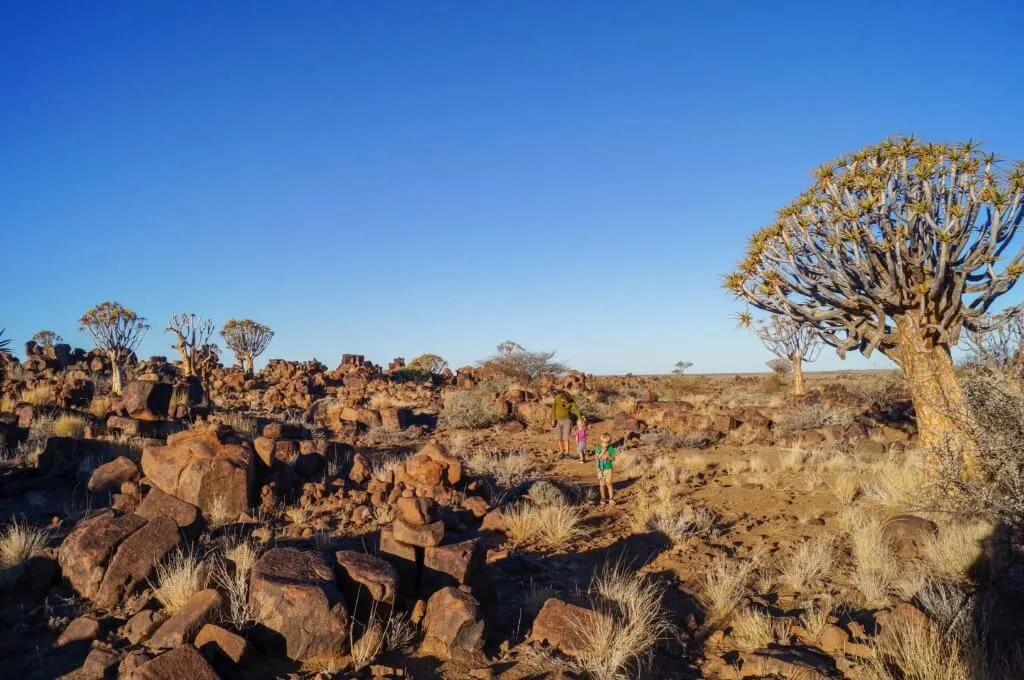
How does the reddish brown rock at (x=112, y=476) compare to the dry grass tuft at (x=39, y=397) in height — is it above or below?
below

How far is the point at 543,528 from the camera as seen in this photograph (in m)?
8.03

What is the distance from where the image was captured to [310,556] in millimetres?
5102

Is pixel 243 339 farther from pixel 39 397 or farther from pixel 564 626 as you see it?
pixel 564 626

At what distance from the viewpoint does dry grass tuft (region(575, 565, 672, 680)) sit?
4363 millimetres

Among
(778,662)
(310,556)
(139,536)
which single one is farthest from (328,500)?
(778,662)

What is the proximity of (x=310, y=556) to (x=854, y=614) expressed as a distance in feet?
15.1

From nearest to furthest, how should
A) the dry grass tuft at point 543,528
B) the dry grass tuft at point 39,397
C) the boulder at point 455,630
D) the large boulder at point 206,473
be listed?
the boulder at point 455,630 → the dry grass tuft at point 543,528 → the large boulder at point 206,473 → the dry grass tuft at point 39,397

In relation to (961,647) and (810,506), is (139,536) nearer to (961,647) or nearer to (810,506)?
(961,647)

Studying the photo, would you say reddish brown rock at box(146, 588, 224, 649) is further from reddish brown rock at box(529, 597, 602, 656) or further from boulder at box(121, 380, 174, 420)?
boulder at box(121, 380, 174, 420)

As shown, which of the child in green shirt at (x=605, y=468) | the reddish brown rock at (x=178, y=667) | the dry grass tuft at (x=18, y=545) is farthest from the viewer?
the child in green shirt at (x=605, y=468)

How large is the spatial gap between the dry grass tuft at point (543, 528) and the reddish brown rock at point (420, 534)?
219 centimetres

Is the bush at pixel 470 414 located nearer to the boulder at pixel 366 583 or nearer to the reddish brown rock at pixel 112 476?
the reddish brown rock at pixel 112 476

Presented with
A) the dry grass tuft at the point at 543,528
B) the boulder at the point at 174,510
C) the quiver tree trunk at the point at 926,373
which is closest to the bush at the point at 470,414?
the dry grass tuft at the point at 543,528

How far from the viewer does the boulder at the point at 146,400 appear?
14.0 m
